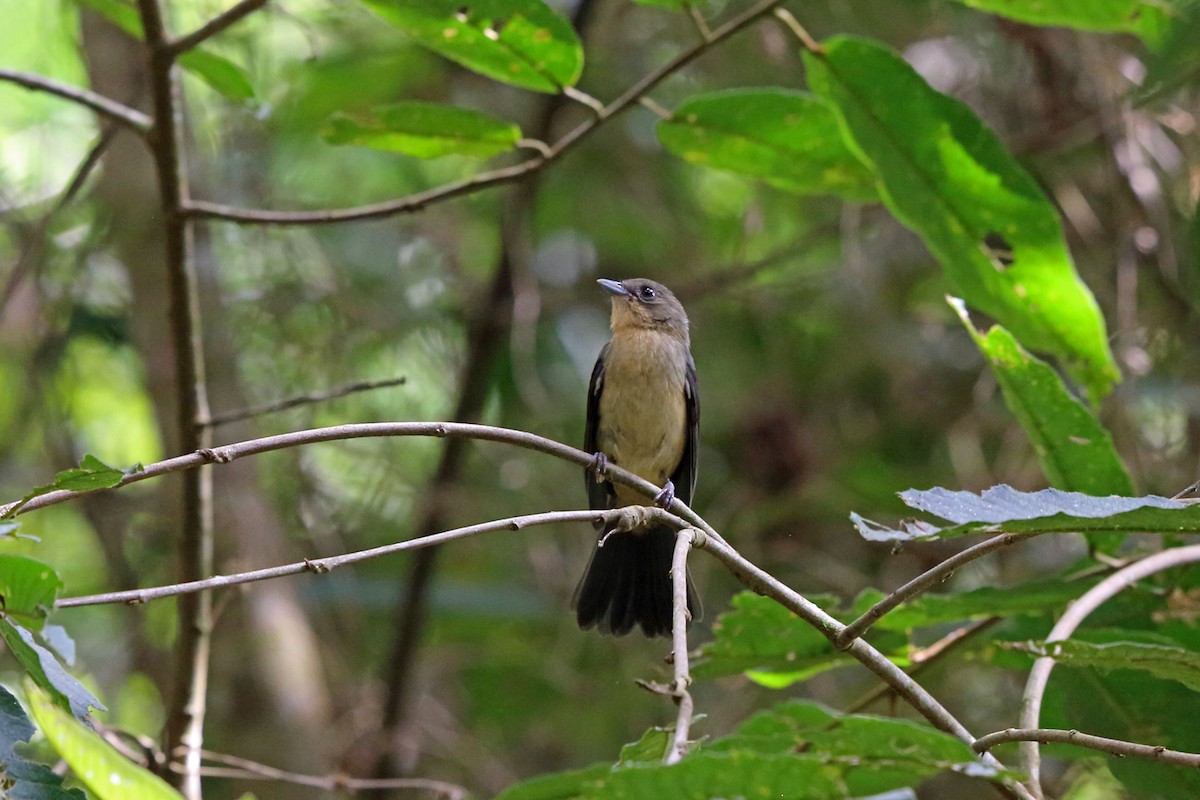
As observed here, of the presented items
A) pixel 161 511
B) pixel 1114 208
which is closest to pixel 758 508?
pixel 1114 208

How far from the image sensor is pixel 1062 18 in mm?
3006

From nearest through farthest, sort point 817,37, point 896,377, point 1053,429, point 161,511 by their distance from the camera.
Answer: point 1053,429, point 161,511, point 817,37, point 896,377

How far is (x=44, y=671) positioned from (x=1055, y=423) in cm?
216

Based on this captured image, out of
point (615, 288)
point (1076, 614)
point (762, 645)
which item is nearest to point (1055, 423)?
point (1076, 614)

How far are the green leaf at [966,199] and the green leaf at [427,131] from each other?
79cm

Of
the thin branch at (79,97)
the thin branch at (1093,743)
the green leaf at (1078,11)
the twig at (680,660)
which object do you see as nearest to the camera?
the twig at (680,660)

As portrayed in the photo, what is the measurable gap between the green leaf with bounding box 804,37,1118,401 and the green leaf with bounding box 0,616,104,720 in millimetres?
2073

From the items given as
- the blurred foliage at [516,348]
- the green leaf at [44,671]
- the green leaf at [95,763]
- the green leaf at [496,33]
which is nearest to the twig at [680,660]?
the green leaf at [95,763]

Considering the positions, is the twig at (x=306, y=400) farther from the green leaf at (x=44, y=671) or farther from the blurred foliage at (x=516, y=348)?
the blurred foliage at (x=516, y=348)

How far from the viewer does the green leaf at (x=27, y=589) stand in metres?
1.76

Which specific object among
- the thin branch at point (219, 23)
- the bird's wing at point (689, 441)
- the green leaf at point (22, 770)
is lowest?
the bird's wing at point (689, 441)

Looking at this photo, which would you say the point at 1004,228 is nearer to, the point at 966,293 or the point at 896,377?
the point at 966,293

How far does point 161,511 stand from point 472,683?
1.72 m

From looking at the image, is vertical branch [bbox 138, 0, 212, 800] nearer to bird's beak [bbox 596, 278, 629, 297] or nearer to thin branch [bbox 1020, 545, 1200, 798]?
thin branch [bbox 1020, 545, 1200, 798]
